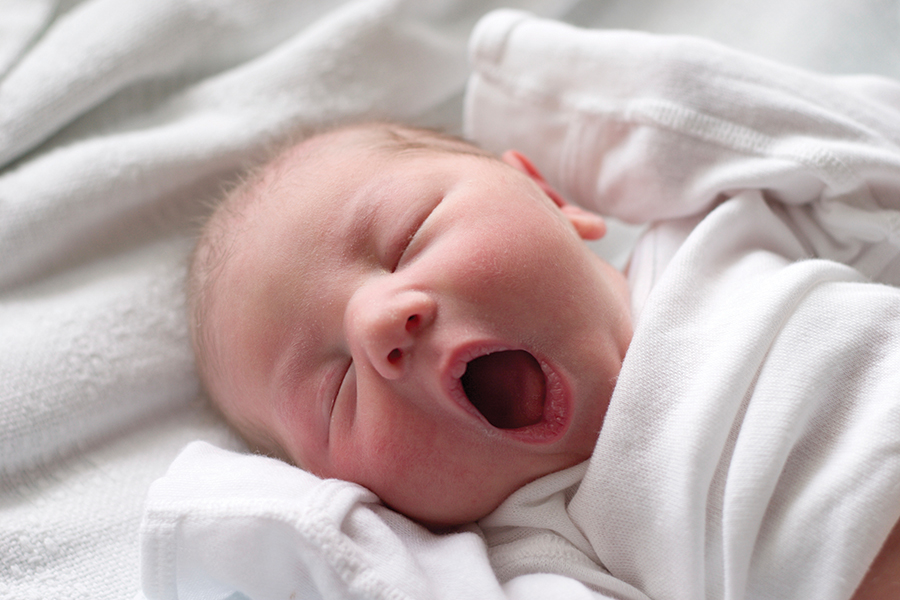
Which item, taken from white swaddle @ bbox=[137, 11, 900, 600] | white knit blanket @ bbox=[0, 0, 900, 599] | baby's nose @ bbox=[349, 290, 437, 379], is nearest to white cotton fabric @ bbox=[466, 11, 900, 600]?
white swaddle @ bbox=[137, 11, 900, 600]

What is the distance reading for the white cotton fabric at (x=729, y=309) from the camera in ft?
2.48

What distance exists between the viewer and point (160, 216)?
4.17 feet

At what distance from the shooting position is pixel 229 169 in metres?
1.29

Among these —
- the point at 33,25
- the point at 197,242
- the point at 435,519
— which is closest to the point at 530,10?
the point at 197,242

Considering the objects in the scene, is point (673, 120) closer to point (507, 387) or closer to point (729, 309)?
point (729, 309)

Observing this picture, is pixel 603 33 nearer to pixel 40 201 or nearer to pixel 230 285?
pixel 230 285

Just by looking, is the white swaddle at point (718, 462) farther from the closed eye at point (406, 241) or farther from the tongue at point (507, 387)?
the closed eye at point (406, 241)

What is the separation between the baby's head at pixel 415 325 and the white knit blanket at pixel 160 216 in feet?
0.26

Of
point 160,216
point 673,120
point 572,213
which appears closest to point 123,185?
point 160,216

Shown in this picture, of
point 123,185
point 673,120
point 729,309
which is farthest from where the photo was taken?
point 123,185

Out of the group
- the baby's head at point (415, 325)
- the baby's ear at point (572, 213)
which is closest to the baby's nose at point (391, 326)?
the baby's head at point (415, 325)

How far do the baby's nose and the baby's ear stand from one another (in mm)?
362

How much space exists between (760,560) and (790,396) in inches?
7.1

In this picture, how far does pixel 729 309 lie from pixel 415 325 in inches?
15.7
